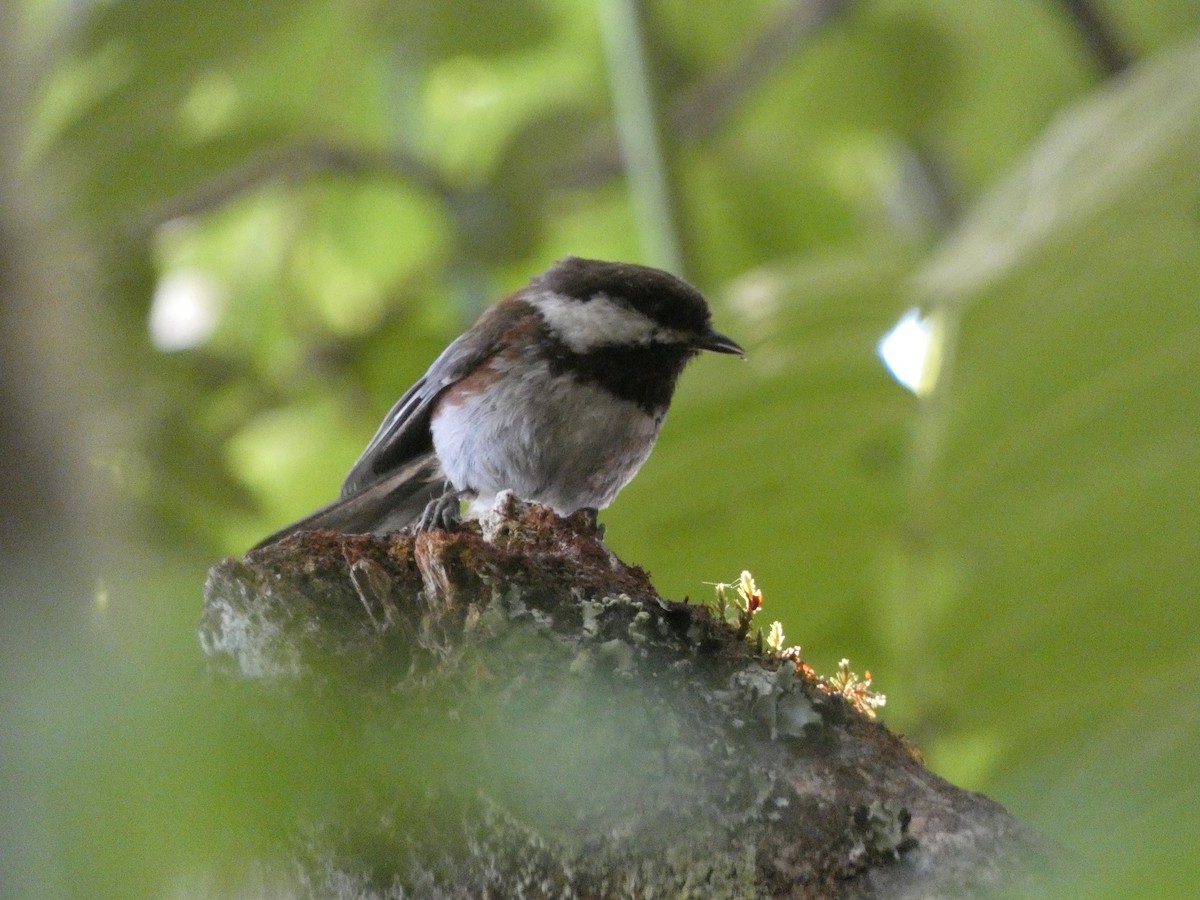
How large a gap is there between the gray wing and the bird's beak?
1.18 feet

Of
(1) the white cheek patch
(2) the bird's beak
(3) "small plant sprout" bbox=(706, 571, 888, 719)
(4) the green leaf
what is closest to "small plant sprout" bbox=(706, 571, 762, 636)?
(3) "small plant sprout" bbox=(706, 571, 888, 719)

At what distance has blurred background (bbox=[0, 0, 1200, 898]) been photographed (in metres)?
0.42

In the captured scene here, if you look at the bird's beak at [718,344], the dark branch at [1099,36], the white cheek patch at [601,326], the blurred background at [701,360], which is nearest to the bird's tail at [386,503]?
the blurred background at [701,360]

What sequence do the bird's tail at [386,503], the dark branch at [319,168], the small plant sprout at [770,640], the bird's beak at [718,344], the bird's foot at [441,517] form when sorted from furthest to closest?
the dark branch at [319,168]
the bird's beak at [718,344]
the bird's tail at [386,503]
the bird's foot at [441,517]
the small plant sprout at [770,640]

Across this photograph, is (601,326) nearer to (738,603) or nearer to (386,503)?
(386,503)

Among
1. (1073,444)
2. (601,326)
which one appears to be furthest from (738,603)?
(601,326)

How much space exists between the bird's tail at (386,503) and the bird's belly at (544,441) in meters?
0.05

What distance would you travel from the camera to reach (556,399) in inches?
94.0

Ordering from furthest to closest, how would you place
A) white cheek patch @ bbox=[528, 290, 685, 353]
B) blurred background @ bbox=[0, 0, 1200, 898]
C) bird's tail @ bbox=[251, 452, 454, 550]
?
white cheek patch @ bbox=[528, 290, 685, 353] → bird's tail @ bbox=[251, 452, 454, 550] → blurred background @ bbox=[0, 0, 1200, 898]

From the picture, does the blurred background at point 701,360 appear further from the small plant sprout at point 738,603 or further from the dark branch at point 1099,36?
the small plant sprout at point 738,603

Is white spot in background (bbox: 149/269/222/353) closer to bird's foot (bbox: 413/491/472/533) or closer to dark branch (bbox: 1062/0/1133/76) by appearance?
bird's foot (bbox: 413/491/472/533)

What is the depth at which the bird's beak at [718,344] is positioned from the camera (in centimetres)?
229

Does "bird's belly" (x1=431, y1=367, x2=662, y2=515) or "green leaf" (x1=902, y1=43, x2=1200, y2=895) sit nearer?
"green leaf" (x1=902, y1=43, x2=1200, y2=895)

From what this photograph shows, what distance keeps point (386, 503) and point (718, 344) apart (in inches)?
25.7
